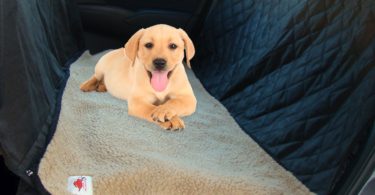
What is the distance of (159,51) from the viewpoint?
2.79ft

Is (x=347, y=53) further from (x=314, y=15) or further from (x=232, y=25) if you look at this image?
(x=232, y=25)

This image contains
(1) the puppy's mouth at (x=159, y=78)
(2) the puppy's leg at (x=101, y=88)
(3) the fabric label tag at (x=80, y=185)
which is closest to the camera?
(3) the fabric label tag at (x=80, y=185)

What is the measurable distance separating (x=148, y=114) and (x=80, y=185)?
0.22 m

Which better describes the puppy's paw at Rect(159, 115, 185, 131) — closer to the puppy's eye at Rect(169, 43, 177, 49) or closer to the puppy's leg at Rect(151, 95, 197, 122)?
the puppy's leg at Rect(151, 95, 197, 122)

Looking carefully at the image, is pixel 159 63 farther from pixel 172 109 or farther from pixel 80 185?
pixel 80 185

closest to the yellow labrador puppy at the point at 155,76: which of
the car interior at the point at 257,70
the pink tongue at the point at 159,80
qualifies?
the pink tongue at the point at 159,80

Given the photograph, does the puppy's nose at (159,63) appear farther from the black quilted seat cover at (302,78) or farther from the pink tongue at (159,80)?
the black quilted seat cover at (302,78)

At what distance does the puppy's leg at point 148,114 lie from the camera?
0.92 meters

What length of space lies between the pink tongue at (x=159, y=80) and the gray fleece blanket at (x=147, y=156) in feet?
0.28

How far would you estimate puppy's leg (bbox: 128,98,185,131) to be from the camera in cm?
92

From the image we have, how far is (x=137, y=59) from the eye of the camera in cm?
89

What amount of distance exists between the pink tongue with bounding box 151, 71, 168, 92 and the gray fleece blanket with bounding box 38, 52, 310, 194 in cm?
9

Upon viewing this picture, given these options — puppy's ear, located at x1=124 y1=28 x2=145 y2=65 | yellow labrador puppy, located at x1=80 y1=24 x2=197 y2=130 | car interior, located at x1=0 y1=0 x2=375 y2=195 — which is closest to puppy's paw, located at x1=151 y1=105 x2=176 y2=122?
yellow labrador puppy, located at x1=80 y1=24 x2=197 y2=130

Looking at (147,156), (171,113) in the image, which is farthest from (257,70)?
(147,156)
